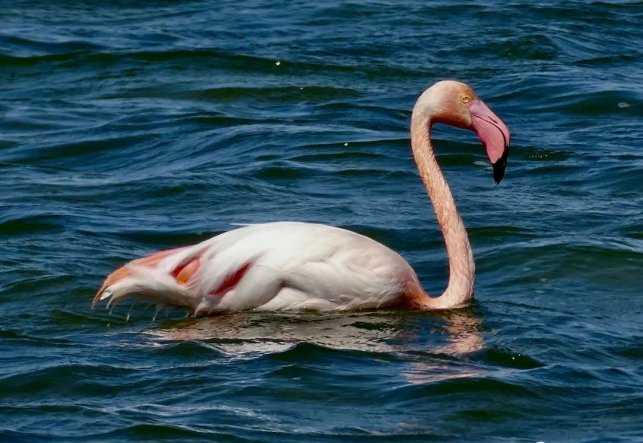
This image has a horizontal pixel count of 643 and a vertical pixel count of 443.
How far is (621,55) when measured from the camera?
46.3 feet

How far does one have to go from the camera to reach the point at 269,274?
706cm

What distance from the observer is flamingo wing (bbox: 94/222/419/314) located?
23.1 ft

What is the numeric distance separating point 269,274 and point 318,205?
2520 mm

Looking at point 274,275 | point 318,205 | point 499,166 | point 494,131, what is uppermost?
point 494,131

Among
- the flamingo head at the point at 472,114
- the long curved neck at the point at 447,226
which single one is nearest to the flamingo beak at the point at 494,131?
the flamingo head at the point at 472,114

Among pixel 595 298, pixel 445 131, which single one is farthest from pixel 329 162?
pixel 595 298

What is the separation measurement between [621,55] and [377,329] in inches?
307

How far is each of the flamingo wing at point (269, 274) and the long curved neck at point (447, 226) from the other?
1.05 ft

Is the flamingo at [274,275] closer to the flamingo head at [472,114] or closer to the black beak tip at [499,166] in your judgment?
the black beak tip at [499,166]

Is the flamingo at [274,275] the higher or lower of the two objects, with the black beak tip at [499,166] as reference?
lower

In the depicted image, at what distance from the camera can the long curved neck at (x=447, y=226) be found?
7457mm

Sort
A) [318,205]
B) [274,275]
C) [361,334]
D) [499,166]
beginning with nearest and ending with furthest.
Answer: [361,334]
[274,275]
[499,166]
[318,205]

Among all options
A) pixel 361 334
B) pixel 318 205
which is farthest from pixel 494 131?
pixel 318 205

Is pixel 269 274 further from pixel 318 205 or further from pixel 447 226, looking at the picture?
pixel 318 205
